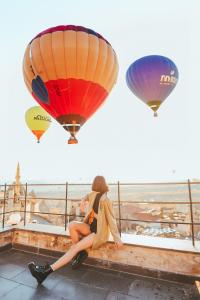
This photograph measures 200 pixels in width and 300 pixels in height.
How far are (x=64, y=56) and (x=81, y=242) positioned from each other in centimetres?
329

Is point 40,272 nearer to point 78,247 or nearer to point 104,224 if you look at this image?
point 78,247

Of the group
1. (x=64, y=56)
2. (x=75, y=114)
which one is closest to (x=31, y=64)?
(x=64, y=56)

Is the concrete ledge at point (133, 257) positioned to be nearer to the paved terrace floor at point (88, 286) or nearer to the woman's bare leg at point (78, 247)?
the paved terrace floor at point (88, 286)

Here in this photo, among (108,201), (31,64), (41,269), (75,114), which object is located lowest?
(41,269)

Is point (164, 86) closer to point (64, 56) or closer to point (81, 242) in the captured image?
point (64, 56)

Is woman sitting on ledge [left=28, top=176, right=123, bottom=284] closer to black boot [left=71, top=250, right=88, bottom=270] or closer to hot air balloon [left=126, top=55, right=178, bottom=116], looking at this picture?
black boot [left=71, top=250, right=88, bottom=270]

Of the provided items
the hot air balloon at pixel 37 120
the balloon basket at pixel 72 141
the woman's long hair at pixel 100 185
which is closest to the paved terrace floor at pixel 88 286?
the woman's long hair at pixel 100 185

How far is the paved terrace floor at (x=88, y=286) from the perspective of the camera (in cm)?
222

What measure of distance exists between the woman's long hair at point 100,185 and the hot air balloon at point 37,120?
5.18 metres

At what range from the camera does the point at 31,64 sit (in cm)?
397

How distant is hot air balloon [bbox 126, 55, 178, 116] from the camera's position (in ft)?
18.6

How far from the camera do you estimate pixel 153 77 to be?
18.6 ft

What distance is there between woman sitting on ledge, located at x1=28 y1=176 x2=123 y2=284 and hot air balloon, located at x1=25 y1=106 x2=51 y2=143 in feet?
17.2

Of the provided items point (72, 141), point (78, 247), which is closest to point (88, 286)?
point (78, 247)
